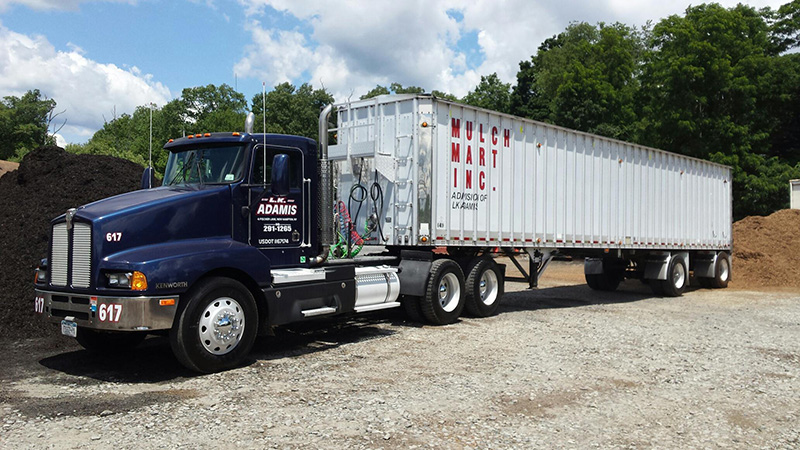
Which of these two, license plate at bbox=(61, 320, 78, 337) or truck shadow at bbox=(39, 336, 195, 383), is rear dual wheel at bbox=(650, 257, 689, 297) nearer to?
truck shadow at bbox=(39, 336, 195, 383)

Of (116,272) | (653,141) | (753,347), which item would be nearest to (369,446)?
(116,272)

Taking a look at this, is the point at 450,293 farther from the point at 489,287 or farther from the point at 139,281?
the point at 139,281

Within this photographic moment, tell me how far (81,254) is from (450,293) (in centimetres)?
623

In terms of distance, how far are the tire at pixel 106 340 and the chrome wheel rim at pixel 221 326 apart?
130 centimetres

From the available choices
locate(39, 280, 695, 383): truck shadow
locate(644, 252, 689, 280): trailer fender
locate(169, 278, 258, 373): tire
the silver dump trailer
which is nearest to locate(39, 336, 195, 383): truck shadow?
locate(39, 280, 695, 383): truck shadow

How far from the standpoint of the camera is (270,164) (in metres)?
8.42

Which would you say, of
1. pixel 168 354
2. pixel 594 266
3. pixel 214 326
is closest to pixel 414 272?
pixel 168 354

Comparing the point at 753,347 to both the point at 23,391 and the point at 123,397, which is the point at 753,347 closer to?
the point at 123,397

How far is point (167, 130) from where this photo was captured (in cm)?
5984

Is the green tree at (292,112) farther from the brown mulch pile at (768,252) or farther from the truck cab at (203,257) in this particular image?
the truck cab at (203,257)

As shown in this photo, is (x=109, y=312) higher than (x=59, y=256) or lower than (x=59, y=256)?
lower

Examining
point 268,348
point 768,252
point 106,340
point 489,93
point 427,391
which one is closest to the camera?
point 427,391

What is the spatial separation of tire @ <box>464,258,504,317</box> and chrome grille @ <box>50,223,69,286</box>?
21.7ft

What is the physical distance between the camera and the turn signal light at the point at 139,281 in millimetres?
6656
